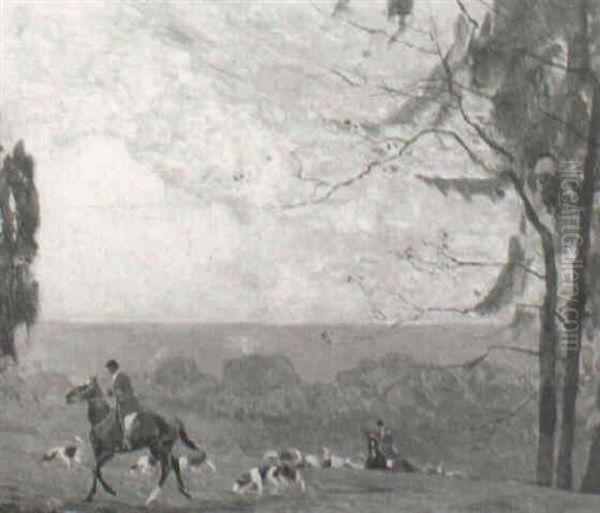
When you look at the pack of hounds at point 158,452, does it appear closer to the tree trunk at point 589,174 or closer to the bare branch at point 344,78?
the tree trunk at point 589,174

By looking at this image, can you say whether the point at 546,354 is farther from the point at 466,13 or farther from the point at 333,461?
the point at 466,13

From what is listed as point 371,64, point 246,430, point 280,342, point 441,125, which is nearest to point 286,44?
point 371,64

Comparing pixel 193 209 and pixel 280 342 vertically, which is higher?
pixel 193 209

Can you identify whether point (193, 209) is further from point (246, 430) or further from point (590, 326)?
point (590, 326)

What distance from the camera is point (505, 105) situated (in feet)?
18.6

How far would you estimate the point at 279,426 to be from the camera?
18.6 ft

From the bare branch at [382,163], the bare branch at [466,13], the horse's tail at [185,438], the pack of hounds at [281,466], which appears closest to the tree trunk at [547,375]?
the pack of hounds at [281,466]

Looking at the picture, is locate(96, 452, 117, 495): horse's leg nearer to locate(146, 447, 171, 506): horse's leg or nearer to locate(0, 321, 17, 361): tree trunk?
locate(146, 447, 171, 506): horse's leg

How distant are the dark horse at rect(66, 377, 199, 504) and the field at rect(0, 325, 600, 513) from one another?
0.15 feet

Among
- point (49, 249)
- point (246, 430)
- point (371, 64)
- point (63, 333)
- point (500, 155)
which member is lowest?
point (246, 430)

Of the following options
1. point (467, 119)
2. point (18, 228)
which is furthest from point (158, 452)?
point (467, 119)


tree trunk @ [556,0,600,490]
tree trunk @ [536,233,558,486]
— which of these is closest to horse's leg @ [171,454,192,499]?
tree trunk @ [536,233,558,486]

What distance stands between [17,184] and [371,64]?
1746 mm

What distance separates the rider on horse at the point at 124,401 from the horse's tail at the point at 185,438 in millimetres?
198
